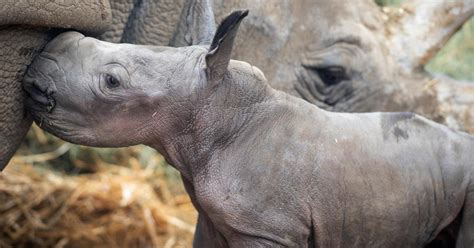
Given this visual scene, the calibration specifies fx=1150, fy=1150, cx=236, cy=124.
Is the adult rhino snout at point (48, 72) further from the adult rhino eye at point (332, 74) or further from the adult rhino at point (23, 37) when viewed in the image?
the adult rhino eye at point (332, 74)

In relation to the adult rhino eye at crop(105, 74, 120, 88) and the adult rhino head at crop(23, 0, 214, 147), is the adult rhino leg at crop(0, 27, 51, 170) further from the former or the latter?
the adult rhino eye at crop(105, 74, 120, 88)

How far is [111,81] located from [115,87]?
0.02m

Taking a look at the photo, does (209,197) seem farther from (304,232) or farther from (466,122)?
(466,122)

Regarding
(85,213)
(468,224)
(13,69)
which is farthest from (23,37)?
(85,213)

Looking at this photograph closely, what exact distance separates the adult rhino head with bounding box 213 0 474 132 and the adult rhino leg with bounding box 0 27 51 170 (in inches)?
44.1

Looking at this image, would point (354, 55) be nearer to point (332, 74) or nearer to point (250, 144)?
point (332, 74)

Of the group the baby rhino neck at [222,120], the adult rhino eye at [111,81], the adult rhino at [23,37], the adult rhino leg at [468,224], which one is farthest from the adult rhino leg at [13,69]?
the adult rhino leg at [468,224]

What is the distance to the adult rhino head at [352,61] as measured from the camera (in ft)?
13.7

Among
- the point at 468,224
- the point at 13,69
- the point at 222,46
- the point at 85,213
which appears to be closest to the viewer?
the point at 222,46

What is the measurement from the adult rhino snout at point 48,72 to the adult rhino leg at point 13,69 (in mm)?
22

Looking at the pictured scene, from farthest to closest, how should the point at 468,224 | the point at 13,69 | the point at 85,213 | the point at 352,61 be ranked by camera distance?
the point at 85,213 < the point at 352,61 < the point at 468,224 < the point at 13,69

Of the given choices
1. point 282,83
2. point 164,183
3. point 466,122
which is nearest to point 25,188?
point 164,183

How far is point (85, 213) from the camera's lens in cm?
500

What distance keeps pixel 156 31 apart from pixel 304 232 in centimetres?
96
